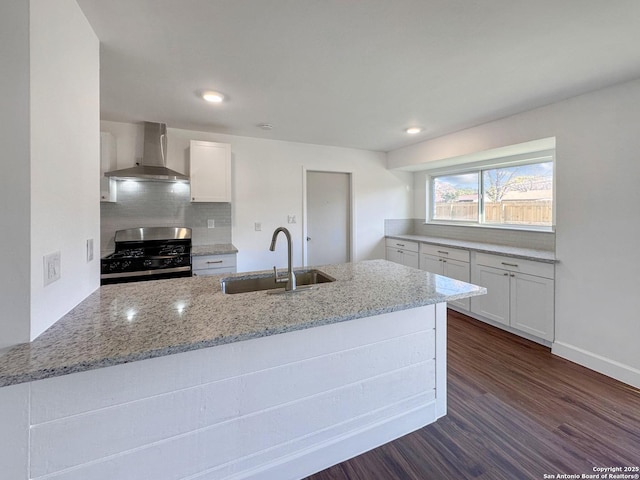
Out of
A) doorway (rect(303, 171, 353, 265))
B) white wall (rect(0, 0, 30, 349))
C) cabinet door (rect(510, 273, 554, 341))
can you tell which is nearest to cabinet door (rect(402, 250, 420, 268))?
doorway (rect(303, 171, 353, 265))

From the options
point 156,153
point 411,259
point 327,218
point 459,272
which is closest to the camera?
point 156,153

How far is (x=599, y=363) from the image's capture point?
2.33 metres

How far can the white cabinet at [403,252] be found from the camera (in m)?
4.22

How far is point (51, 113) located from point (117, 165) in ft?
7.79

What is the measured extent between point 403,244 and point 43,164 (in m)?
4.12

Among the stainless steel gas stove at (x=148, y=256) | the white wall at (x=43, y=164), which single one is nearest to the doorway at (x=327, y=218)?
the stainless steel gas stove at (x=148, y=256)

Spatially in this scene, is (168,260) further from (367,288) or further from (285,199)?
(367,288)

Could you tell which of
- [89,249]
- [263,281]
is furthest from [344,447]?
[89,249]

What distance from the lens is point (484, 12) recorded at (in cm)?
143

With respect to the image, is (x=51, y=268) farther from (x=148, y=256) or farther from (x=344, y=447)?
(x=148, y=256)

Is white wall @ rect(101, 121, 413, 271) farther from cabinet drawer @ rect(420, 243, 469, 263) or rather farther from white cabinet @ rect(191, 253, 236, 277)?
cabinet drawer @ rect(420, 243, 469, 263)

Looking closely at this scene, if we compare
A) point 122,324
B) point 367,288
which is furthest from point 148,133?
point 367,288

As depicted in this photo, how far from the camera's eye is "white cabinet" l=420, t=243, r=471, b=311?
347cm

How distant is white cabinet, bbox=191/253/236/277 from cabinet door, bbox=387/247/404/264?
2.56 m
